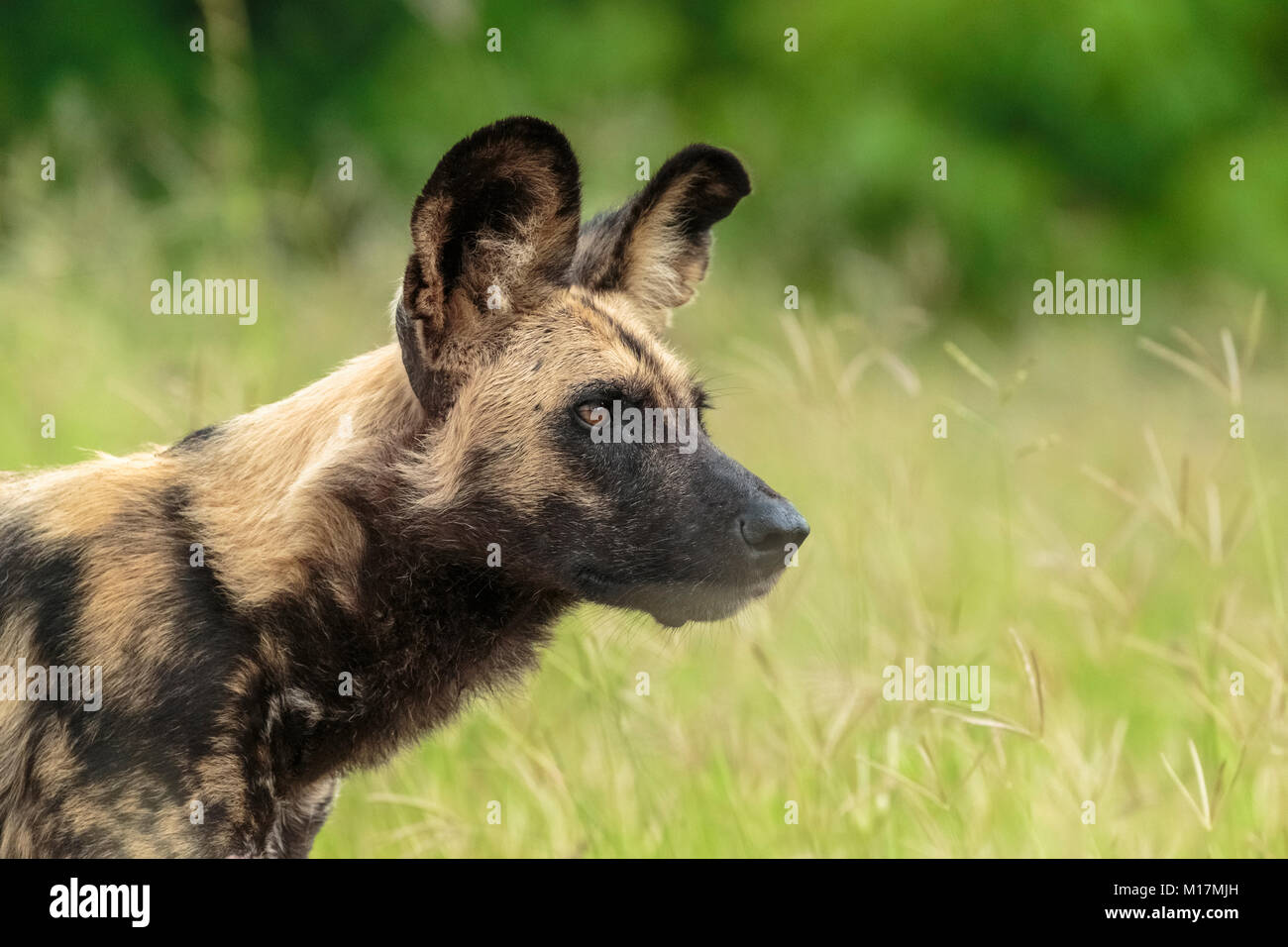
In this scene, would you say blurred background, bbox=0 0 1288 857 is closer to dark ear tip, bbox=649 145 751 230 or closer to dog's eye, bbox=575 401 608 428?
dark ear tip, bbox=649 145 751 230

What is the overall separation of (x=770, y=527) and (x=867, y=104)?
10.4 m

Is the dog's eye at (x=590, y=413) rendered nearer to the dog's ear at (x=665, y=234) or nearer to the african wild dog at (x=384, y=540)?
the african wild dog at (x=384, y=540)

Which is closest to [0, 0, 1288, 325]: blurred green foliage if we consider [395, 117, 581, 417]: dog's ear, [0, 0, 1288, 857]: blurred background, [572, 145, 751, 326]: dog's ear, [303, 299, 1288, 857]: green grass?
[0, 0, 1288, 857]: blurred background

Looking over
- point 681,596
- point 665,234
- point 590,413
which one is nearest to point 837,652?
point 681,596

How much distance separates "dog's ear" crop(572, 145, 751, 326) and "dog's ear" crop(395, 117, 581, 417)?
0.23 meters

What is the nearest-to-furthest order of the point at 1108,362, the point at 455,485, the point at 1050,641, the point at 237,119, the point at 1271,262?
the point at 455,485, the point at 237,119, the point at 1050,641, the point at 1108,362, the point at 1271,262

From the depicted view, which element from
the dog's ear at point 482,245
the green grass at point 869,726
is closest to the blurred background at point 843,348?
the green grass at point 869,726

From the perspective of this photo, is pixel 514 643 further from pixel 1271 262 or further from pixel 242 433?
pixel 1271 262

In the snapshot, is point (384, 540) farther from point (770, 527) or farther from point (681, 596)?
point (770, 527)

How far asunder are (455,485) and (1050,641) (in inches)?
135

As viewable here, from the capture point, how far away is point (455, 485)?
345cm

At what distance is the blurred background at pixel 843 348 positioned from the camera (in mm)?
4211

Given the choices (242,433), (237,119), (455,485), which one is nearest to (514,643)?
(455,485)

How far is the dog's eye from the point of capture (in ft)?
11.3
